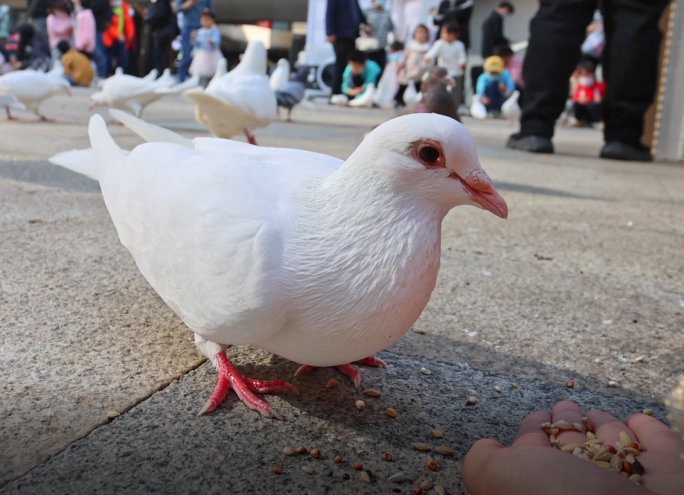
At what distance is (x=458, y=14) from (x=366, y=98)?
9.12 feet

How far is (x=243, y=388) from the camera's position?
169 cm

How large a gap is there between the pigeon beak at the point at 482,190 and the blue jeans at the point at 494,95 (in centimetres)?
1585

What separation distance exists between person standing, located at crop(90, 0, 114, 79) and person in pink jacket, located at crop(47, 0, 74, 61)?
673mm

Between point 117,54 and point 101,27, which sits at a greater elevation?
point 101,27

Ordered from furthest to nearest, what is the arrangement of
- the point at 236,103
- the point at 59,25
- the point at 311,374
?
the point at 59,25 → the point at 236,103 → the point at 311,374

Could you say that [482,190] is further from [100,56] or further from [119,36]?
[119,36]

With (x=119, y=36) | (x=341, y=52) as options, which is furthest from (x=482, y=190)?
(x=119, y=36)

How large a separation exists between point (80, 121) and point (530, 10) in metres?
16.4

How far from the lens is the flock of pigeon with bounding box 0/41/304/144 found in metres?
5.56

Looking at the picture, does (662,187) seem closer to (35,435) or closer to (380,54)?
(35,435)

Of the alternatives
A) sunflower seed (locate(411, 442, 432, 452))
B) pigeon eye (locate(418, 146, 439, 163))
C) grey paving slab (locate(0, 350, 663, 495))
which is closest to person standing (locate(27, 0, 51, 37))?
grey paving slab (locate(0, 350, 663, 495))

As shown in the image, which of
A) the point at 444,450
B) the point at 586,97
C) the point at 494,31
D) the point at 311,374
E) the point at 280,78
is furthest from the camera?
the point at 494,31

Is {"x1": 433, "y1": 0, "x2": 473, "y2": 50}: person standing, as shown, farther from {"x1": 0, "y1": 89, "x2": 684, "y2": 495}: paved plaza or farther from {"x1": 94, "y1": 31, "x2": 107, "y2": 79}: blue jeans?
{"x1": 0, "y1": 89, "x2": 684, "y2": 495}: paved plaza

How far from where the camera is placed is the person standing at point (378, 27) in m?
16.3
